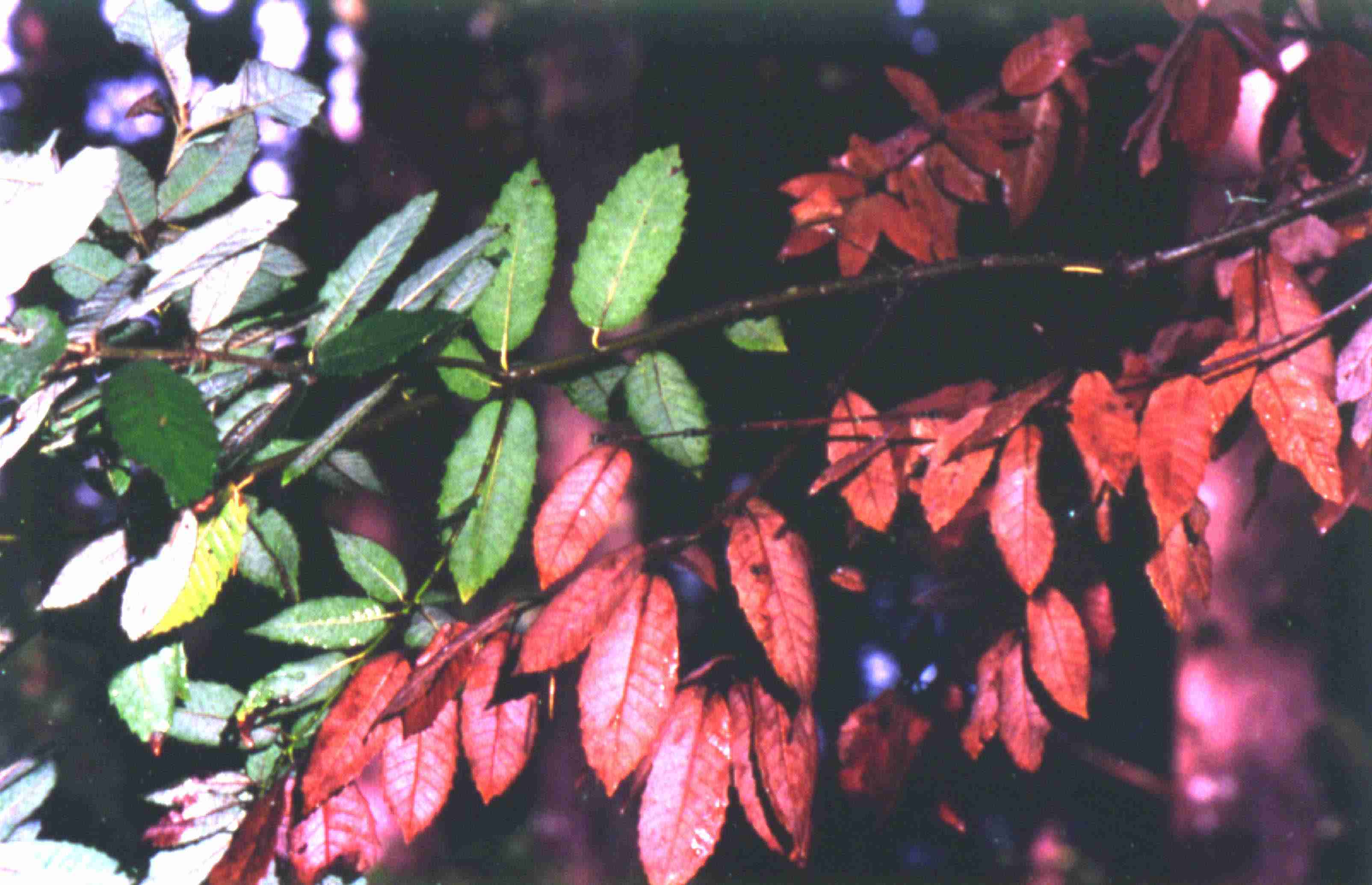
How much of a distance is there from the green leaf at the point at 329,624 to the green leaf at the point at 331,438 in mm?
178

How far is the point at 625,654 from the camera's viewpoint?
1.79 ft

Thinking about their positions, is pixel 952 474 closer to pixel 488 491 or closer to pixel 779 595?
pixel 779 595

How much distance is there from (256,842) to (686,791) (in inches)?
12.8

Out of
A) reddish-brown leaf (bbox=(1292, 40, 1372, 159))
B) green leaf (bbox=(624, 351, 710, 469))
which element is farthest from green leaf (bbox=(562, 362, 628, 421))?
reddish-brown leaf (bbox=(1292, 40, 1372, 159))

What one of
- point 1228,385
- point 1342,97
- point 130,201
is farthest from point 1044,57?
point 130,201

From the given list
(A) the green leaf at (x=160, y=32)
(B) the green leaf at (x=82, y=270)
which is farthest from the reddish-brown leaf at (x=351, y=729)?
(A) the green leaf at (x=160, y=32)

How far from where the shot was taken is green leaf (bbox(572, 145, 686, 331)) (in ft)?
2.08

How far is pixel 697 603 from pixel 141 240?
2.70ft

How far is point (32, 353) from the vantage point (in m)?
0.39

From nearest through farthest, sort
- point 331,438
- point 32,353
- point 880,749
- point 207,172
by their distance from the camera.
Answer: point 32,353
point 331,438
point 207,172
point 880,749

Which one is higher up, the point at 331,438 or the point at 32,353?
the point at 32,353

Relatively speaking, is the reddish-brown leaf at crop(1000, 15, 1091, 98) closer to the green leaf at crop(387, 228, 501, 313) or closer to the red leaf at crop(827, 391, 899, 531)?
the red leaf at crop(827, 391, 899, 531)

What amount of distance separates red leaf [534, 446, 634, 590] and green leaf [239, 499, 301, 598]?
226 millimetres

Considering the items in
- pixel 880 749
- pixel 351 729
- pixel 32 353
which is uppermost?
pixel 32 353
